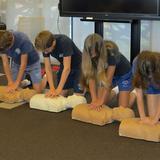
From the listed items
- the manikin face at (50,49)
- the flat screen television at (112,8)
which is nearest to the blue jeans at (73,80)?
the manikin face at (50,49)

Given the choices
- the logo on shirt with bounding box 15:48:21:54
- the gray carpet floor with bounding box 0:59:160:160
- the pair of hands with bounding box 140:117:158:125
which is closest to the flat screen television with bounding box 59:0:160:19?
the logo on shirt with bounding box 15:48:21:54

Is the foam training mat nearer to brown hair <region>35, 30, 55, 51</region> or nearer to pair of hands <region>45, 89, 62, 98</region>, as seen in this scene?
pair of hands <region>45, 89, 62, 98</region>

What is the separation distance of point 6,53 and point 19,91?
0.37m

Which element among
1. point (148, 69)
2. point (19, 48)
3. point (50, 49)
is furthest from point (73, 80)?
point (148, 69)

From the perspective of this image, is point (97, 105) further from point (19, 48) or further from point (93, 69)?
point (19, 48)

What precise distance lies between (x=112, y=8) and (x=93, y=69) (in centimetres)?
175

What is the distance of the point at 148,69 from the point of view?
2342mm

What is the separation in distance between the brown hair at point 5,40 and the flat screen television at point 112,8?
1466 millimetres

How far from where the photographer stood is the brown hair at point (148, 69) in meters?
2.34

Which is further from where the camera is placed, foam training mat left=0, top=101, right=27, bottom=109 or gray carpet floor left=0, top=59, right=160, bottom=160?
foam training mat left=0, top=101, right=27, bottom=109

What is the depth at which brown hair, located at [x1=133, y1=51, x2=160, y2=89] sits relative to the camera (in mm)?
2338

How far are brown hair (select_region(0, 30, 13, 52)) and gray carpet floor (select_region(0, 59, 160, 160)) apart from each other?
607mm

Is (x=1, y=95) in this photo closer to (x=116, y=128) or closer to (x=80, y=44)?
(x=116, y=128)

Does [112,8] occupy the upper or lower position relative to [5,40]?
upper
